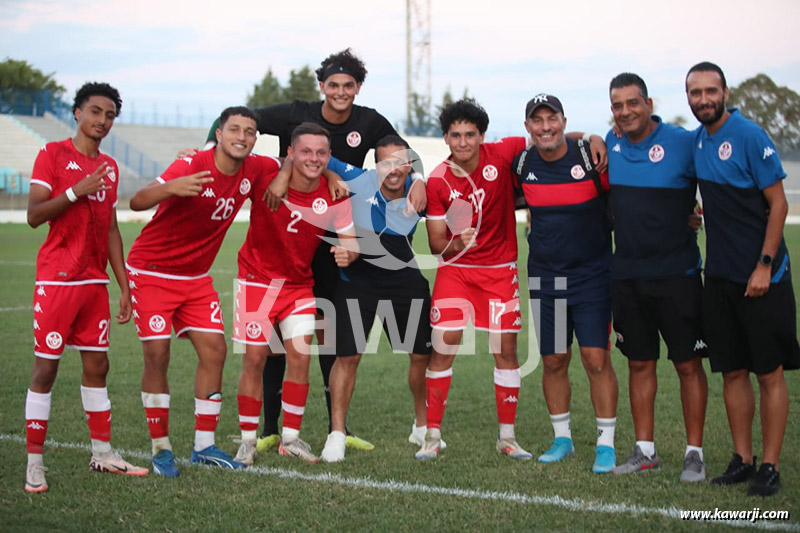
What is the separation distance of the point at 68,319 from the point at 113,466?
1023mm

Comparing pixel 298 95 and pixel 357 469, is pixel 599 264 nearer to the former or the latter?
pixel 357 469

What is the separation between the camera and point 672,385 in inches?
330

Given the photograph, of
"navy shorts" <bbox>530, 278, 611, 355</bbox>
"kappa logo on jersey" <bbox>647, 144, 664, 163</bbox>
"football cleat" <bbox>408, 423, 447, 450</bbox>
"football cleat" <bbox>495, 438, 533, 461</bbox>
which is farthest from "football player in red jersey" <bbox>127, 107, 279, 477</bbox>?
"kappa logo on jersey" <bbox>647, 144, 664, 163</bbox>

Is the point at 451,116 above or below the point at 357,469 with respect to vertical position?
above

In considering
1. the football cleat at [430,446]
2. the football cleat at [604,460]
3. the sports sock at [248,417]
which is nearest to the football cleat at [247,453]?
the sports sock at [248,417]

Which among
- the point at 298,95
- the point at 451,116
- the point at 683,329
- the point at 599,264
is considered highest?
the point at 298,95

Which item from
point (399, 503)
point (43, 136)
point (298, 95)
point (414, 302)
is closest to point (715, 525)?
point (399, 503)

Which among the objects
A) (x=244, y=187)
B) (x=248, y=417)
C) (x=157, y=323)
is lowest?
(x=248, y=417)

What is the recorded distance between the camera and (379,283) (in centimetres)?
649

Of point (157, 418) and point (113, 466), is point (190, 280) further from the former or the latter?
point (113, 466)

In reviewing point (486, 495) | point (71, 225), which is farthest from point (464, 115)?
point (71, 225)

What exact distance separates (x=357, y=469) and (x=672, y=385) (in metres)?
3.91

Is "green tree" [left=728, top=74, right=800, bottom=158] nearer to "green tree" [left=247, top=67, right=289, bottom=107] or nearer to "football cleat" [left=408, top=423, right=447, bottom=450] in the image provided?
"green tree" [left=247, top=67, right=289, bottom=107]

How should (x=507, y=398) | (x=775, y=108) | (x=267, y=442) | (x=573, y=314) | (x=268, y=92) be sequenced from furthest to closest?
(x=268, y=92)
(x=775, y=108)
(x=267, y=442)
(x=507, y=398)
(x=573, y=314)
